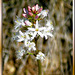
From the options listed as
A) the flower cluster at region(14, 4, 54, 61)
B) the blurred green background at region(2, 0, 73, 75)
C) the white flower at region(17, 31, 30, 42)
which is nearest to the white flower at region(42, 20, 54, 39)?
the flower cluster at region(14, 4, 54, 61)

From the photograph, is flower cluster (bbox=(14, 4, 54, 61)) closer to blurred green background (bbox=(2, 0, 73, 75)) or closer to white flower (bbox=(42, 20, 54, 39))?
white flower (bbox=(42, 20, 54, 39))

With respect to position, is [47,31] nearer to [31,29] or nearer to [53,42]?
[31,29]

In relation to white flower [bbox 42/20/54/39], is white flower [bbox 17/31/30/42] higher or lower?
lower

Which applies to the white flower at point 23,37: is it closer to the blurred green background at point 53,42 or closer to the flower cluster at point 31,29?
the flower cluster at point 31,29

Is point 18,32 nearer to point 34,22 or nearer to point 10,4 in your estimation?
point 34,22

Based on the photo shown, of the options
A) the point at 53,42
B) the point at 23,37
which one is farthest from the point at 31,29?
the point at 53,42

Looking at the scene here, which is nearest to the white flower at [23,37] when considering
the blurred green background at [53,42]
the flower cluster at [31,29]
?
the flower cluster at [31,29]
